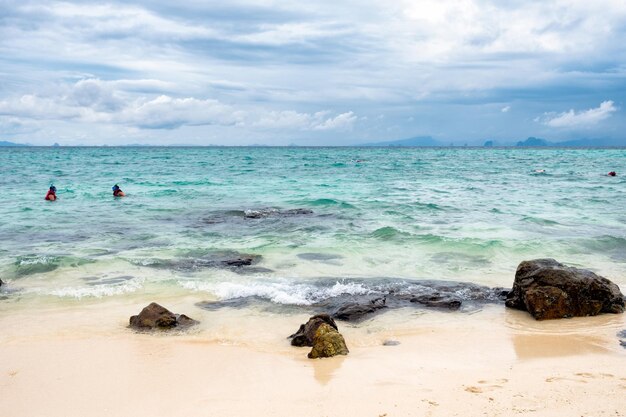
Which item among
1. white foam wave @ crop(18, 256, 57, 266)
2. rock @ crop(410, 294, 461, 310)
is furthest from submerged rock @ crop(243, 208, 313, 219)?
rock @ crop(410, 294, 461, 310)

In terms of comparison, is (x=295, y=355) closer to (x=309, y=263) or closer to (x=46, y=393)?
(x=46, y=393)

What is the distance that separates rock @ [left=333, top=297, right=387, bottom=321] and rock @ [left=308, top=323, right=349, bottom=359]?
1.80 metres

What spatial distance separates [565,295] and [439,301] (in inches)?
86.3

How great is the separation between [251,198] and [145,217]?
8.04 metres

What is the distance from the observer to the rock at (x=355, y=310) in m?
9.56

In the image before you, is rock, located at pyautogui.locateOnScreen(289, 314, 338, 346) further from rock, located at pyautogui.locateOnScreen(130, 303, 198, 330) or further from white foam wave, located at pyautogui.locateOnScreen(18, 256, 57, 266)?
white foam wave, located at pyautogui.locateOnScreen(18, 256, 57, 266)

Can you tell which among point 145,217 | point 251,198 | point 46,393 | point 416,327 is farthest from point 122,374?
point 251,198

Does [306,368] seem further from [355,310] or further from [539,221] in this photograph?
[539,221]

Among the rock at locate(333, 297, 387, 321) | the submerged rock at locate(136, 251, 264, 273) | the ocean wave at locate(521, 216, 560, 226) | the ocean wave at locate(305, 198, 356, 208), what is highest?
the ocean wave at locate(521, 216, 560, 226)

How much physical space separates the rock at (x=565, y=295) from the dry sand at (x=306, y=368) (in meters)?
0.26

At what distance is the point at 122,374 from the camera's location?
23.0 ft

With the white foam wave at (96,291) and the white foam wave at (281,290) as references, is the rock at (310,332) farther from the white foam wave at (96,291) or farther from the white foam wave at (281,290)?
the white foam wave at (96,291)

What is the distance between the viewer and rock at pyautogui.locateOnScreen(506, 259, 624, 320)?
9.54 metres

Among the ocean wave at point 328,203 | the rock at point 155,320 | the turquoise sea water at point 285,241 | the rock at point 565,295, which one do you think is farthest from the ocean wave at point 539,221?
the rock at point 155,320
